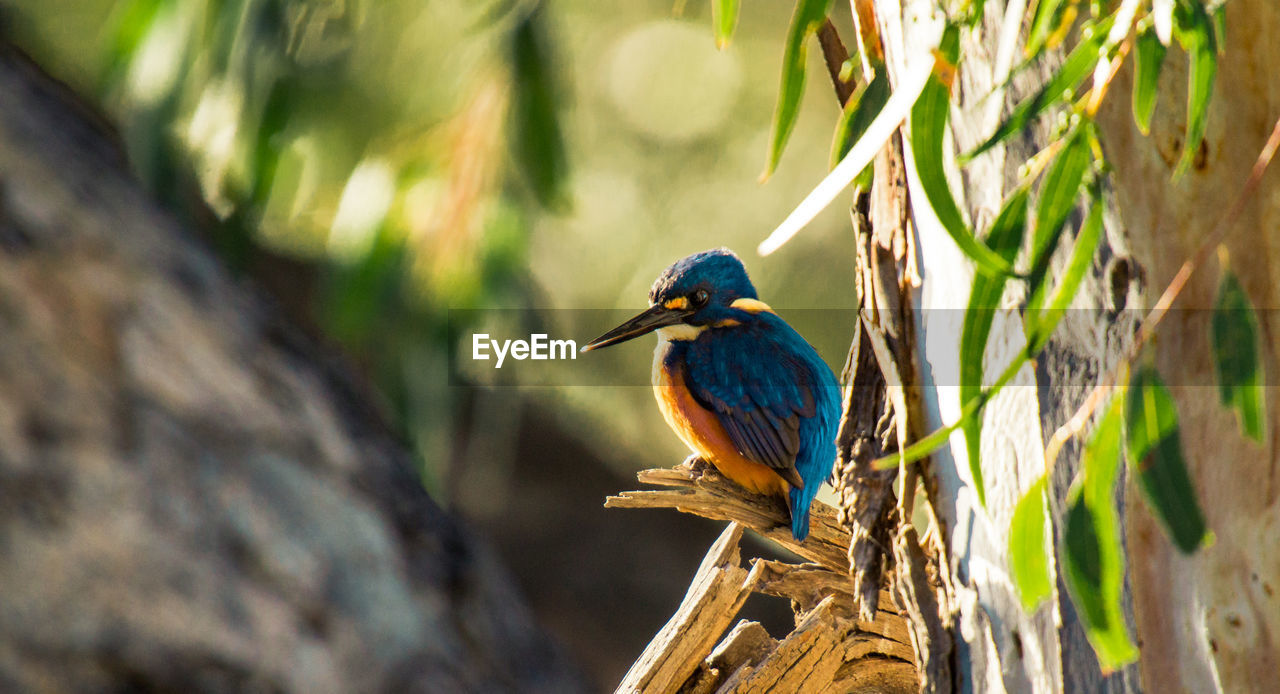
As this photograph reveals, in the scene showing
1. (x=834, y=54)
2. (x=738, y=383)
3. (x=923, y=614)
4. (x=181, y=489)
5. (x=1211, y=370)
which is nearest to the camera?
(x=1211, y=370)

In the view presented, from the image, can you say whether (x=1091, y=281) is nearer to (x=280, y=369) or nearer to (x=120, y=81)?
(x=120, y=81)

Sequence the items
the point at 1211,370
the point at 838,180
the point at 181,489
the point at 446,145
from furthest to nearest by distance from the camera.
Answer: the point at 181,489 → the point at 446,145 → the point at 1211,370 → the point at 838,180

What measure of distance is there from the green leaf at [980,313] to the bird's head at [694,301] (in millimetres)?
478

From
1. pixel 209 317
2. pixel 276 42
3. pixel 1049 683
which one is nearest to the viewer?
pixel 1049 683

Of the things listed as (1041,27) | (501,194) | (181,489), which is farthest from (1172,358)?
(181,489)

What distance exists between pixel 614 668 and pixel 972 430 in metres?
2.78

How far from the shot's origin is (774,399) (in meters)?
0.99


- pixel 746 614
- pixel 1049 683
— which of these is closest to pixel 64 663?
pixel 1049 683

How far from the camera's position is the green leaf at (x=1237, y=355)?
19.7 inches

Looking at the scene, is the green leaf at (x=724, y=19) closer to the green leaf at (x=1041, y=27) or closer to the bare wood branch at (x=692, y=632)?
the green leaf at (x=1041, y=27)

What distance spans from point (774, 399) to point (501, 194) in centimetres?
45

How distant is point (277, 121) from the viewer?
1.18 meters

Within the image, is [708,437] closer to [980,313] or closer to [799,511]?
[799,511]

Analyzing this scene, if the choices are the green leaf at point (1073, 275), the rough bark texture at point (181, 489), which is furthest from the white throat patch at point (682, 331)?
the rough bark texture at point (181, 489)
